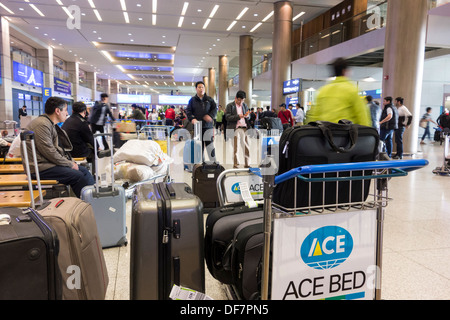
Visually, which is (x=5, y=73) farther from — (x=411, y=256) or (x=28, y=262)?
(x=411, y=256)

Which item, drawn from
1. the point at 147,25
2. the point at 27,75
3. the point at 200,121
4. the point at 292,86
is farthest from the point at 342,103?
the point at 27,75

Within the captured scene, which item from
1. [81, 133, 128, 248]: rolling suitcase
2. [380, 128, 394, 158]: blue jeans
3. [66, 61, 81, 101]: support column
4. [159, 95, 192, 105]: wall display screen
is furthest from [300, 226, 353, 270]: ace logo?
[159, 95, 192, 105]: wall display screen

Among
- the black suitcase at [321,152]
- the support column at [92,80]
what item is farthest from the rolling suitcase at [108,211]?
the support column at [92,80]

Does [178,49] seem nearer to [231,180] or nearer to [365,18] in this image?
[365,18]

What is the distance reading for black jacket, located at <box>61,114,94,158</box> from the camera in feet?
16.3

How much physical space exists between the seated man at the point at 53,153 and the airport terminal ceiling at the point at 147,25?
9.90m

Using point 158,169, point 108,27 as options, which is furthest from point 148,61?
point 158,169

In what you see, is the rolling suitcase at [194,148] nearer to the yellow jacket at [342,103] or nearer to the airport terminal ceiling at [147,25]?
the yellow jacket at [342,103]

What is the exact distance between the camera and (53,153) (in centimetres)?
339

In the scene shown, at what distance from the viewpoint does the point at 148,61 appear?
31438 millimetres

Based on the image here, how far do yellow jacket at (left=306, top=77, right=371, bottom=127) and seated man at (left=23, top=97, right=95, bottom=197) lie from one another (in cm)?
268

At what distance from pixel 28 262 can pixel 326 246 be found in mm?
1358

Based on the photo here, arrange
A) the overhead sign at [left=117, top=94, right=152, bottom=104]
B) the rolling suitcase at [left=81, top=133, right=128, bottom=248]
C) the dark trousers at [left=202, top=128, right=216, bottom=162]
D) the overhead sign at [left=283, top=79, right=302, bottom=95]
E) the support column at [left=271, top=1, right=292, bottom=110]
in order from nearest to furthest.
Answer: the rolling suitcase at [left=81, top=133, right=128, bottom=248], the dark trousers at [left=202, top=128, right=216, bottom=162], the support column at [left=271, top=1, right=292, bottom=110], the overhead sign at [left=283, top=79, right=302, bottom=95], the overhead sign at [left=117, top=94, right=152, bottom=104]

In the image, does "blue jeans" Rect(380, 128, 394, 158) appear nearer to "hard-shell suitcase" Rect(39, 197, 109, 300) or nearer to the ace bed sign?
the ace bed sign
